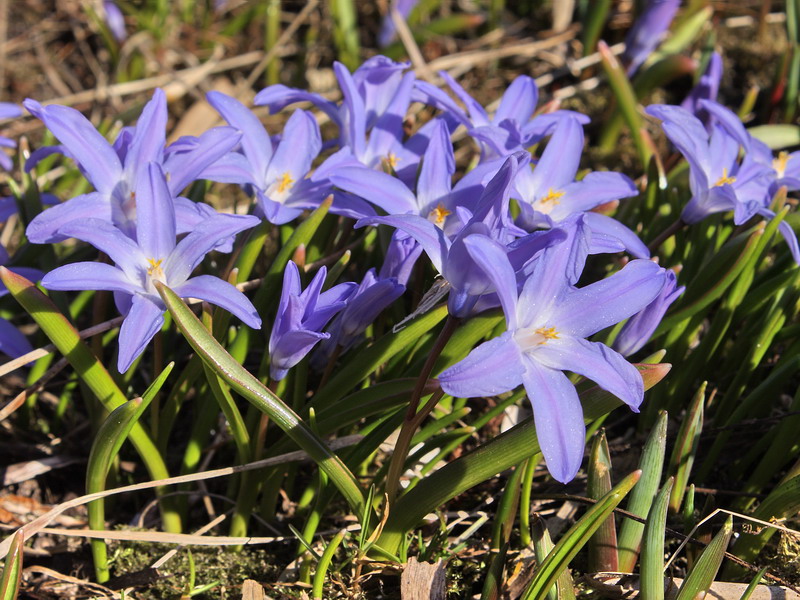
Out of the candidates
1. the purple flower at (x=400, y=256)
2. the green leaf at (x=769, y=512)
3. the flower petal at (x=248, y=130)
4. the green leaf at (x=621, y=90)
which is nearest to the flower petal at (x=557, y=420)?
the purple flower at (x=400, y=256)

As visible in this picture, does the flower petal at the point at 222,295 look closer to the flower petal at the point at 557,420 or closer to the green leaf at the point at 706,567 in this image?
the flower petal at the point at 557,420

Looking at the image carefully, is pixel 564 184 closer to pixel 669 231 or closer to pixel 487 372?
pixel 669 231

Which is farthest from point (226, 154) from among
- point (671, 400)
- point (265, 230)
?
point (671, 400)


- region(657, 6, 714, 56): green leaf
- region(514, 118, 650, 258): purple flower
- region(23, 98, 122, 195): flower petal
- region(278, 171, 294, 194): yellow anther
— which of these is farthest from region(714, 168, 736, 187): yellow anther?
region(657, 6, 714, 56): green leaf

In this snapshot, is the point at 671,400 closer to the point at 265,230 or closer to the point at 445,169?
the point at 445,169

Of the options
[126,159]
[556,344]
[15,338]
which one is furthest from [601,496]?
[15,338]

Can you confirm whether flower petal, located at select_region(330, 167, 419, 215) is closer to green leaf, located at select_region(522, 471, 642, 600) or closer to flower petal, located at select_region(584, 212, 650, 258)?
flower petal, located at select_region(584, 212, 650, 258)
